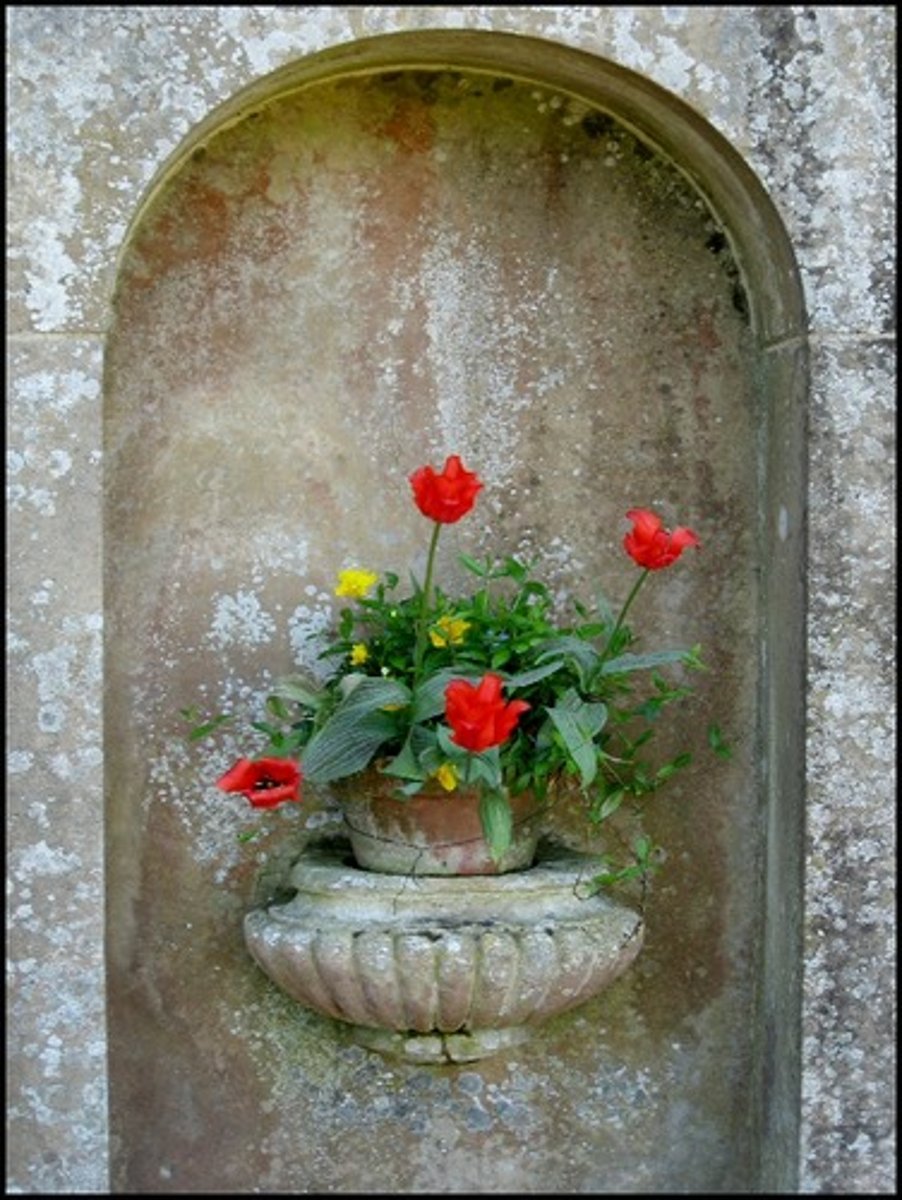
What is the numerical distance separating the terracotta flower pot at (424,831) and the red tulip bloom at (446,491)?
50 centimetres

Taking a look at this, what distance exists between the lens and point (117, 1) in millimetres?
3279

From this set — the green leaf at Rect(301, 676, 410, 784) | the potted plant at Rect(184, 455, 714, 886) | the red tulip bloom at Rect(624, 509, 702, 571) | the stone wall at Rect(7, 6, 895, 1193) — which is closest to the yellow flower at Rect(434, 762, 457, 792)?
the potted plant at Rect(184, 455, 714, 886)

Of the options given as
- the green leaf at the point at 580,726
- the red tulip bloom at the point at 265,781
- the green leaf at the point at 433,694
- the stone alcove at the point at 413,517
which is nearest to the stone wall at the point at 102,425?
the stone alcove at the point at 413,517

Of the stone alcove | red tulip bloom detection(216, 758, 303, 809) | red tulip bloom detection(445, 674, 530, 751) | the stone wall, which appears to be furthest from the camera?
the stone alcove

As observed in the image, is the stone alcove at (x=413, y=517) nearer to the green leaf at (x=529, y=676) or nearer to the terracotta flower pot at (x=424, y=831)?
the terracotta flower pot at (x=424, y=831)

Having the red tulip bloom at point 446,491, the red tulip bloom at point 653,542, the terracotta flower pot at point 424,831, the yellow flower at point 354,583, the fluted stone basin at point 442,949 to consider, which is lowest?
the fluted stone basin at point 442,949

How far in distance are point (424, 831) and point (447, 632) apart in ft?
1.19

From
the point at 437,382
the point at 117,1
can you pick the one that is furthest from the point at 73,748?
the point at 117,1

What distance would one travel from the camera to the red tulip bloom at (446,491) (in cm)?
319

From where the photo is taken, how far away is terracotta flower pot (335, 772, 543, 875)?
3.41 meters

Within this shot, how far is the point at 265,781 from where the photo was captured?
319cm

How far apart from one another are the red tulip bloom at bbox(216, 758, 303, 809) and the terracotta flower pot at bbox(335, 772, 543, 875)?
0.29m

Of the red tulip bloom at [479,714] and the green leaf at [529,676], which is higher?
the green leaf at [529,676]

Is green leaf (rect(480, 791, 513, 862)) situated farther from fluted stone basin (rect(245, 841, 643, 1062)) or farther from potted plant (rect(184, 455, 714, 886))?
fluted stone basin (rect(245, 841, 643, 1062))
